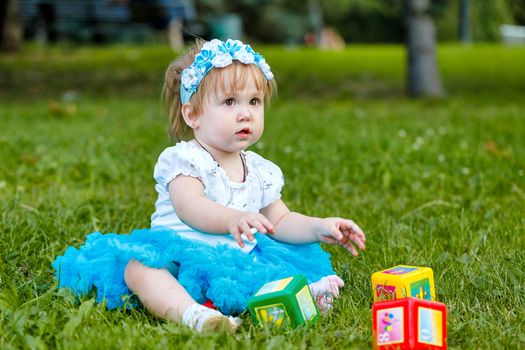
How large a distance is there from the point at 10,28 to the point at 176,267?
41.7ft

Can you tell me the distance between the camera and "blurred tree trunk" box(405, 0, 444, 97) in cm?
876

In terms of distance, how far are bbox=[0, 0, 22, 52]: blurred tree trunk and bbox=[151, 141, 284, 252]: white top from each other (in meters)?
12.2

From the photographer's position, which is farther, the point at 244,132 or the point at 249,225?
the point at 244,132

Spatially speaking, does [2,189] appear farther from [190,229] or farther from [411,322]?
[411,322]

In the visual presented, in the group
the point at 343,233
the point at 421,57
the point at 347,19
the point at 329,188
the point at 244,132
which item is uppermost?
the point at 244,132

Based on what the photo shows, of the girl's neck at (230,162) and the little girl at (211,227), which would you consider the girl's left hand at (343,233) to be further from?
the girl's neck at (230,162)

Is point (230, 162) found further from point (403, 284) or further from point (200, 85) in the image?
point (403, 284)

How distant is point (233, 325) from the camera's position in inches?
88.7

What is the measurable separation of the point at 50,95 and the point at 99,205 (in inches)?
252


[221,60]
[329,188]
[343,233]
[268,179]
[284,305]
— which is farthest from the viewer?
[329,188]

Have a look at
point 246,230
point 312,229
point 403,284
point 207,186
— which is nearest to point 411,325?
point 403,284

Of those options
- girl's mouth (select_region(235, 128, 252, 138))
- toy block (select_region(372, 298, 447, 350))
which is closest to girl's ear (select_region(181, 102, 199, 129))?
girl's mouth (select_region(235, 128, 252, 138))

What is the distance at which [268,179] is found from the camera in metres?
2.90

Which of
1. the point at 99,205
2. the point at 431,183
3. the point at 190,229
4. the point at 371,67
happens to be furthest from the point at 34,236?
the point at 371,67
